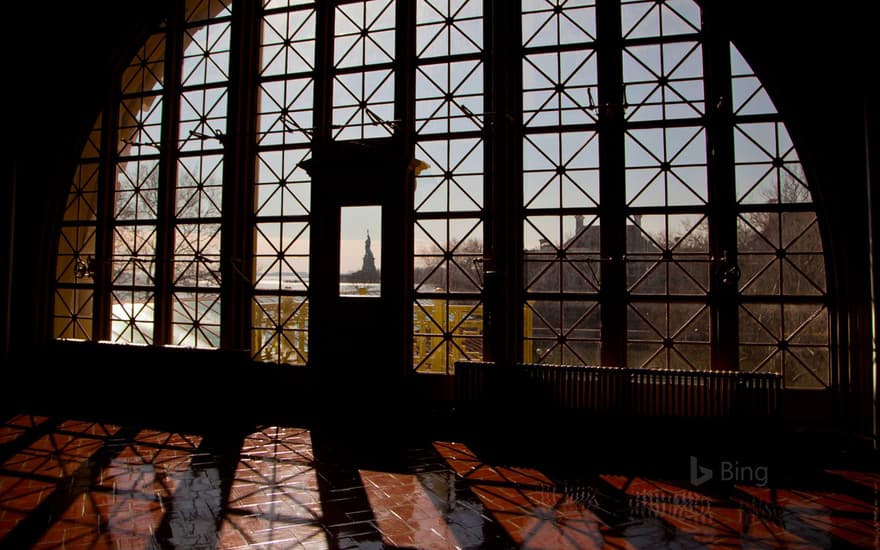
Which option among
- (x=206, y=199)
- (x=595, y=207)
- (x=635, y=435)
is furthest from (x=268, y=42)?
(x=635, y=435)

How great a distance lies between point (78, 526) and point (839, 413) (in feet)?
26.7

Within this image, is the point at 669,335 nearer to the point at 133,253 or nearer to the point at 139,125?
the point at 133,253

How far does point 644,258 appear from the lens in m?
7.39

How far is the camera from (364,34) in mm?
8734

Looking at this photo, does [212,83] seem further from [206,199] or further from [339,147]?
[339,147]

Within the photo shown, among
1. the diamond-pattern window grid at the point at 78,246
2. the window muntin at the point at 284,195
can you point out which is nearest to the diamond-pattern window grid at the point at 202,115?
the window muntin at the point at 284,195

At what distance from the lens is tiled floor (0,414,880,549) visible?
4.09 meters

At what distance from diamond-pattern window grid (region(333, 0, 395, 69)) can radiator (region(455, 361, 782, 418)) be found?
519cm

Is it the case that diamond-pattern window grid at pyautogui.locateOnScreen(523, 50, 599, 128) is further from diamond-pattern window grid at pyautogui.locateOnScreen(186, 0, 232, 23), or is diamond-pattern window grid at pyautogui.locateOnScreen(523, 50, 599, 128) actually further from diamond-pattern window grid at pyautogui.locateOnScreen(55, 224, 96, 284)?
diamond-pattern window grid at pyautogui.locateOnScreen(55, 224, 96, 284)

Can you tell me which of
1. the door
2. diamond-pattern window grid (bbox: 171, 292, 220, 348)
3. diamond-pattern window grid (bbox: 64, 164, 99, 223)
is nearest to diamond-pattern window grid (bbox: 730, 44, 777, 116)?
the door

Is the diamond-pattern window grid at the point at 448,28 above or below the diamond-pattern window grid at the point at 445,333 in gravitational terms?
above

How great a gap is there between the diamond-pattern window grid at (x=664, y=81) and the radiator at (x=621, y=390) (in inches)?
142

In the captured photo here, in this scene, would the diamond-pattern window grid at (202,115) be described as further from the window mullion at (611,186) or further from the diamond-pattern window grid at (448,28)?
the window mullion at (611,186)

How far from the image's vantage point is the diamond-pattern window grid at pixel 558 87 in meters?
7.75
